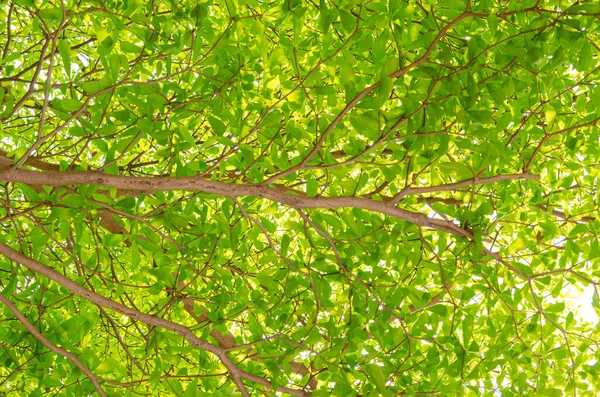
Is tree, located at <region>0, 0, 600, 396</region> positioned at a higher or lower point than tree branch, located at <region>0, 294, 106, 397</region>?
higher

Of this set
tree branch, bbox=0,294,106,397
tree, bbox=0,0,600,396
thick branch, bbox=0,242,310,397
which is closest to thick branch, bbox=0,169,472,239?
tree, bbox=0,0,600,396

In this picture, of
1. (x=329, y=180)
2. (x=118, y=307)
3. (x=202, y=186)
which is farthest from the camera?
(x=329, y=180)

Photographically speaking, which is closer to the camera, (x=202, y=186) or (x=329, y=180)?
(x=202, y=186)

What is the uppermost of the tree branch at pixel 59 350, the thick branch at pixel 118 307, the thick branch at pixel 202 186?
the thick branch at pixel 202 186

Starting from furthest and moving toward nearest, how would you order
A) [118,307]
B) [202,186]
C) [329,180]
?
1. [329,180]
2. [118,307]
3. [202,186]

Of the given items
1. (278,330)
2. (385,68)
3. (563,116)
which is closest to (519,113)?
(563,116)

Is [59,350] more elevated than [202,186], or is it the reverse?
[202,186]

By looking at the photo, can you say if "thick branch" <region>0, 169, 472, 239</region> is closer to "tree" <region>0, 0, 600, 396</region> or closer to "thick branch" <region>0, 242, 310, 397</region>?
"tree" <region>0, 0, 600, 396</region>

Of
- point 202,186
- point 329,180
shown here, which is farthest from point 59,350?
point 329,180

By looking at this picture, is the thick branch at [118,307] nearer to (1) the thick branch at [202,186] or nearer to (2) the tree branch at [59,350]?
(2) the tree branch at [59,350]

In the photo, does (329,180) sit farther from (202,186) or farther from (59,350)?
(59,350)

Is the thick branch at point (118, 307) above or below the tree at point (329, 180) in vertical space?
below

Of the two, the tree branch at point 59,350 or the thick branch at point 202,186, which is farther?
the tree branch at point 59,350

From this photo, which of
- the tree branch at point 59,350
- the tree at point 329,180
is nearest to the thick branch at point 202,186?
the tree at point 329,180
